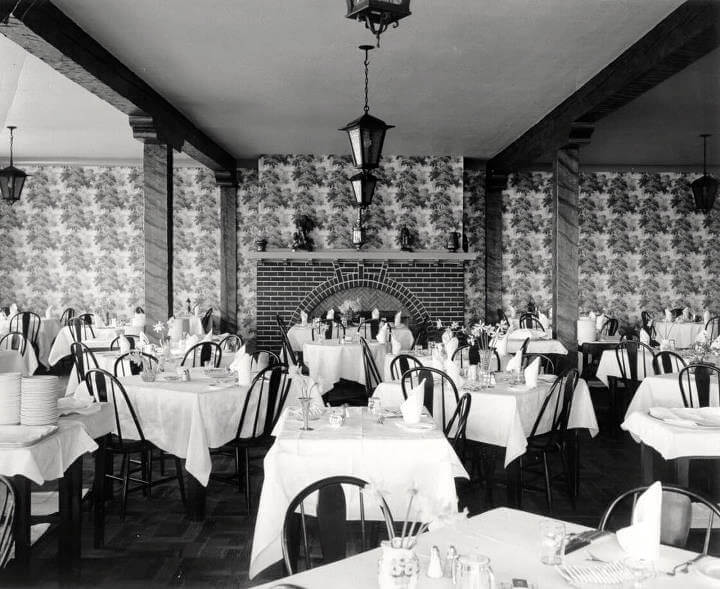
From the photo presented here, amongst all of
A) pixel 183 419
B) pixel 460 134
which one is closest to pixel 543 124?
pixel 460 134

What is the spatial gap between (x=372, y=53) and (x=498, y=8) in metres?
1.37

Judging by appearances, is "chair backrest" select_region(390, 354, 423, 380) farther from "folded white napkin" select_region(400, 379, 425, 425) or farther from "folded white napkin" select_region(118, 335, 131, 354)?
"folded white napkin" select_region(118, 335, 131, 354)

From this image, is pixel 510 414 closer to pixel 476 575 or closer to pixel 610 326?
pixel 476 575

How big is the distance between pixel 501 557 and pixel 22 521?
2.27 metres

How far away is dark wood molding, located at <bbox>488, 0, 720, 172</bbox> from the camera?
4.95 metres

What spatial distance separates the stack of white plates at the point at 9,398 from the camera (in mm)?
3348

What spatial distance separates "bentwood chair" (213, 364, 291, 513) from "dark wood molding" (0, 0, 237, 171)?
9.78 ft

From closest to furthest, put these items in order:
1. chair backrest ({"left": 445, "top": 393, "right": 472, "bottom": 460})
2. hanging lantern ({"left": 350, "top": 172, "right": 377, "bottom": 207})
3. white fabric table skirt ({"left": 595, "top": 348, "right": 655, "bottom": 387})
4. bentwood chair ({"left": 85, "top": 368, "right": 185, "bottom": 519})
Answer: chair backrest ({"left": 445, "top": 393, "right": 472, "bottom": 460}) < bentwood chair ({"left": 85, "top": 368, "right": 185, "bottom": 519}) < hanging lantern ({"left": 350, "top": 172, "right": 377, "bottom": 207}) < white fabric table skirt ({"left": 595, "top": 348, "right": 655, "bottom": 387})

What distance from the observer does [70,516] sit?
3490mm

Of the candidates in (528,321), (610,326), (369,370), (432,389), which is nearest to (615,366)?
(369,370)

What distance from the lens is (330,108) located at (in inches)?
320

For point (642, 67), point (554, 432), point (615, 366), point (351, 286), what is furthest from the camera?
point (351, 286)

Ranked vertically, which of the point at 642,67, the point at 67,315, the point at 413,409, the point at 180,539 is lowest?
the point at 180,539

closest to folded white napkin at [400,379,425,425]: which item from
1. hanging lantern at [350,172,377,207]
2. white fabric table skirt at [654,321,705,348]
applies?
hanging lantern at [350,172,377,207]
